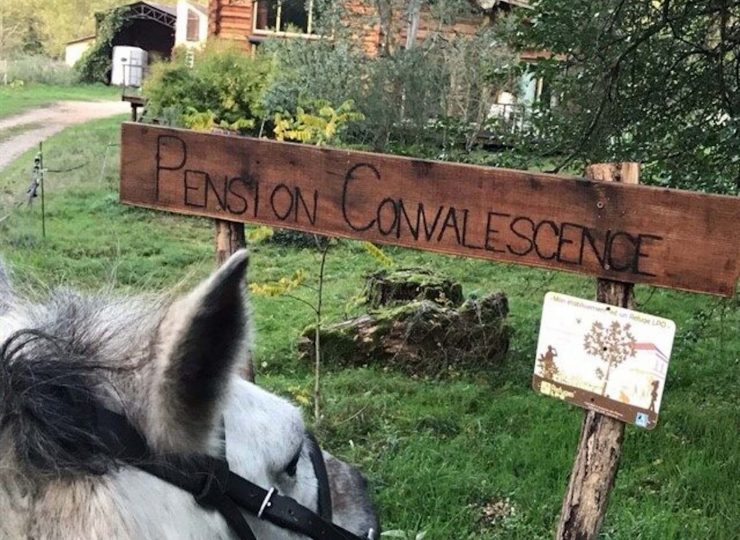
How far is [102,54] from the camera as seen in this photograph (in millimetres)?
36188

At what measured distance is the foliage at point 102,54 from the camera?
36031 mm

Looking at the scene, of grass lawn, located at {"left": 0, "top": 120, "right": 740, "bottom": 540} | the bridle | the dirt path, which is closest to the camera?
the bridle

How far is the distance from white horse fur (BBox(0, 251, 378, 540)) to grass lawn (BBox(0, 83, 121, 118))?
21838 mm

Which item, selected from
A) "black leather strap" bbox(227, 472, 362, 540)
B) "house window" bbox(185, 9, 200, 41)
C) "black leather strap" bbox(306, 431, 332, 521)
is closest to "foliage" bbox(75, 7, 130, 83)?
"house window" bbox(185, 9, 200, 41)

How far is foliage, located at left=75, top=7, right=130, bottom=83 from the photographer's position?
36.0 meters

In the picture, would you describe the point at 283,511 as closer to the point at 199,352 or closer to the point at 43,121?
the point at 199,352

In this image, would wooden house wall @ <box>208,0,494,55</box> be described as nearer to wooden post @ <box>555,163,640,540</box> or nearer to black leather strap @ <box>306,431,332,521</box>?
wooden post @ <box>555,163,640,540</box>

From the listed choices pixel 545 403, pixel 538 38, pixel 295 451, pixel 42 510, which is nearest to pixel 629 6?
pixel 538 38

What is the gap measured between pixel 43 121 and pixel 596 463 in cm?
2102

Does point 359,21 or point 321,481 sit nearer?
point 321,481

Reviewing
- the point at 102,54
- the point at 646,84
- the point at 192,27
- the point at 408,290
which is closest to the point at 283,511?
the point at 646,84

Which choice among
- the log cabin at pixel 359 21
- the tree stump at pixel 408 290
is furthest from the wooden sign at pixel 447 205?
the log cabin at pixel 359 21

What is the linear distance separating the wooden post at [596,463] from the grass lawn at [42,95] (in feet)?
69.7

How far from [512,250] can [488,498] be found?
2.16 meters
